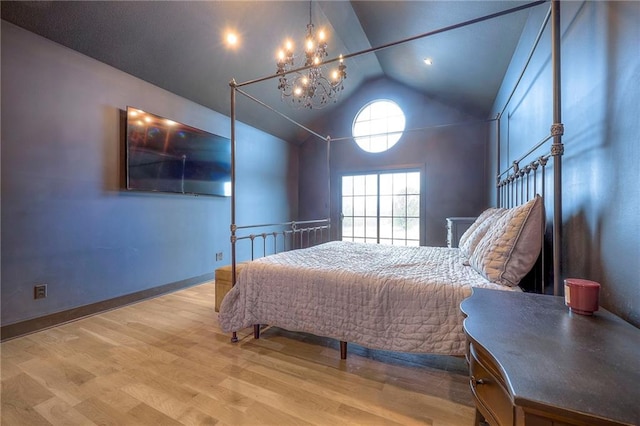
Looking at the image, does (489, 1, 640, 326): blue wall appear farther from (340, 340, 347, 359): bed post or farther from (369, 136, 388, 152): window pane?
(369, 136, 388, 152): window pane

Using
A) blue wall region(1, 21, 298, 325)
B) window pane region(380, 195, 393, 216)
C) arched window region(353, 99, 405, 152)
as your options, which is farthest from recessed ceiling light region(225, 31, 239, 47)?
window pane region(380, 195, 393, 216)

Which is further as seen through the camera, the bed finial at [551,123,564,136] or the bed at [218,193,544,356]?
the bed at [218,193,544,356]

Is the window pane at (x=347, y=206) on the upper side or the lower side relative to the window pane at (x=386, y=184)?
lower

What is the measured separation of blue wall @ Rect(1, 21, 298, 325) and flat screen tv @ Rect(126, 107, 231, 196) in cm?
14

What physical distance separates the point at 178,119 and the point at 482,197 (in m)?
4.54

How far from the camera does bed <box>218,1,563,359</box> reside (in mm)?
1396

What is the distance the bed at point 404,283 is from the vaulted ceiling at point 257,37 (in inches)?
54.0

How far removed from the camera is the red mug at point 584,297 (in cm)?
88

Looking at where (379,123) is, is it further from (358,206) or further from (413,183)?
(358,206)

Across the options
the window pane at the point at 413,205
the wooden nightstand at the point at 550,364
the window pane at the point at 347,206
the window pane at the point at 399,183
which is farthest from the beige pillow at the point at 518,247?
the window pane at the point at 347,206

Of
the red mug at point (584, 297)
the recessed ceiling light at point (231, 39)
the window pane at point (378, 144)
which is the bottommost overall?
the red mug at point (584, 297)

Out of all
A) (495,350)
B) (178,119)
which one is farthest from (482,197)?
(178,119)

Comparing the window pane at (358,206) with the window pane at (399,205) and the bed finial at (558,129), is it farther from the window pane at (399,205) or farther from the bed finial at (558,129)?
the bed finial at (558,129)

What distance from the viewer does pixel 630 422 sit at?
17.5 inches
